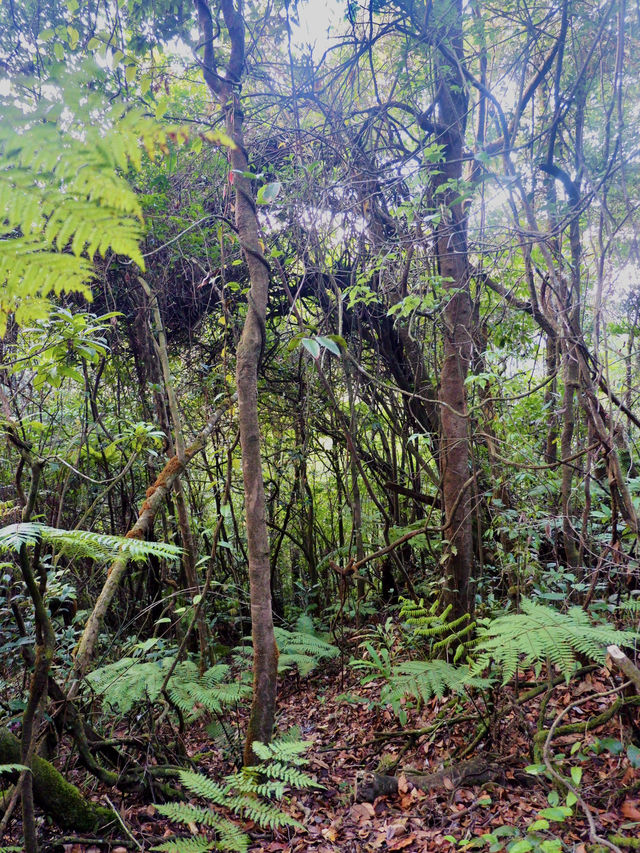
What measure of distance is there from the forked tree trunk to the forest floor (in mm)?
466

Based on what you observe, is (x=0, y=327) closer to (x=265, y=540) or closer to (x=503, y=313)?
(x=265, y=540)

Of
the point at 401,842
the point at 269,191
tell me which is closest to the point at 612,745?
the point at 401,842

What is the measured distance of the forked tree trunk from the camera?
7.04 ft

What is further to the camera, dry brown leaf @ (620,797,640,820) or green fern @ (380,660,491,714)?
green fern @ (380,660,491,714)

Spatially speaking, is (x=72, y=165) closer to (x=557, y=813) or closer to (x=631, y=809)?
(x=557, y=813)

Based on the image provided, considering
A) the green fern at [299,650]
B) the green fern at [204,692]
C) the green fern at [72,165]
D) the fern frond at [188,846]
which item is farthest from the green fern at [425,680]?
the green fern at [72,165]

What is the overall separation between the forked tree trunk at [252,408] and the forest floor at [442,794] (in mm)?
466

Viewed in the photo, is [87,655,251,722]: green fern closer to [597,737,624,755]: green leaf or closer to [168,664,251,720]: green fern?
[168,664,251,720]: green fern

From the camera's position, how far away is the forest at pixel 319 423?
183cm

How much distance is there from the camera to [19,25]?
3.35 meters

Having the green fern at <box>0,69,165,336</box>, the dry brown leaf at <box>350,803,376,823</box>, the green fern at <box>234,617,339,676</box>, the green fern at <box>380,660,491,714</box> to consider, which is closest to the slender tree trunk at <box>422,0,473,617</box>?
the green fern at <box>380,660,491,714</box>

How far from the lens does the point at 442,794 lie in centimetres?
230

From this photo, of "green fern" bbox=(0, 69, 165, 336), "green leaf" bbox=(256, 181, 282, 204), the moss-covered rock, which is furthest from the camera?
"green leaf" bbox=(256, 181, 282, 204)

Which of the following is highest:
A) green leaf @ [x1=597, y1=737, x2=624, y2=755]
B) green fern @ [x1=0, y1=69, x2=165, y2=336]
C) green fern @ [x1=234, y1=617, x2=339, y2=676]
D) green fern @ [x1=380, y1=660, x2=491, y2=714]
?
green fern @ [x1=0, y1=69, x2=165, y2=336]
